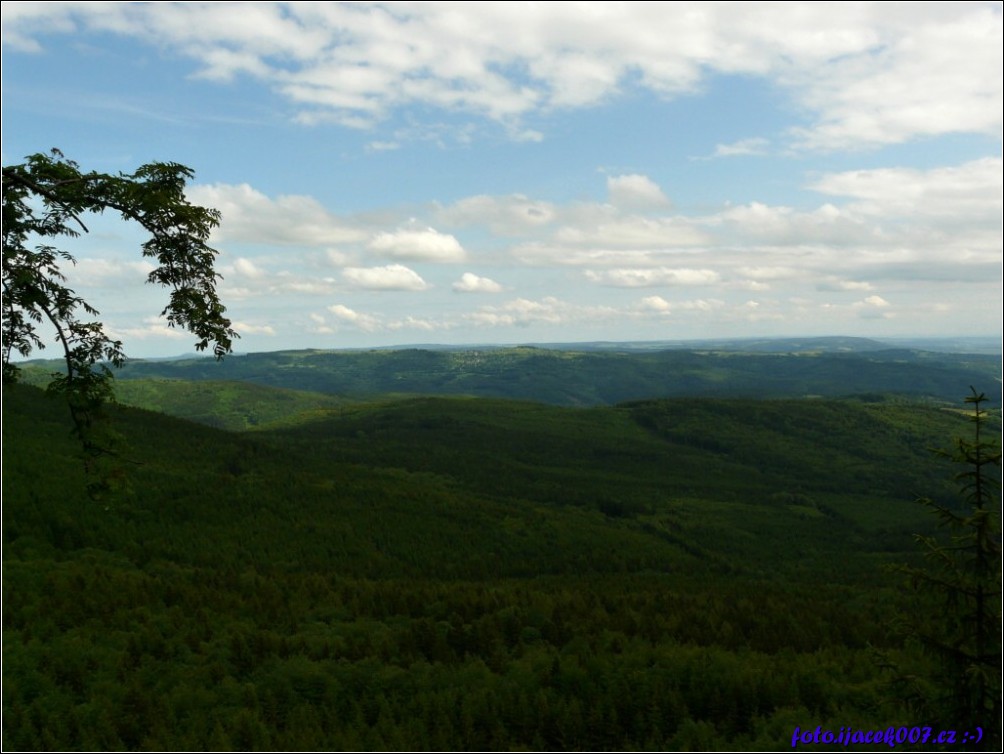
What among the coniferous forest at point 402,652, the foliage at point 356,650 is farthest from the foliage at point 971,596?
the foliage at point 356,650

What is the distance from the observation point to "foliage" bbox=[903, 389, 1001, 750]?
559 inches

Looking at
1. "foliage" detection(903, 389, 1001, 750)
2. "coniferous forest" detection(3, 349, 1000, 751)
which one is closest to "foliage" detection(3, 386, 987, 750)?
"coniferous forest" detection(3, 349, 1000, 751)

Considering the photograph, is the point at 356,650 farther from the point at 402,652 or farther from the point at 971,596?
the point at 971,596

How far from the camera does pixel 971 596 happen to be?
48.0 feet

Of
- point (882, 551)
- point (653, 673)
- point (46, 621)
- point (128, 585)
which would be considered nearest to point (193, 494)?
point (128, 585)

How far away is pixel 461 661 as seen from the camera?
3459cm

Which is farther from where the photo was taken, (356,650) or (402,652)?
(402,652)

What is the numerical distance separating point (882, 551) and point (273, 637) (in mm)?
152406

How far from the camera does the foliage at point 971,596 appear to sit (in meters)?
14.2

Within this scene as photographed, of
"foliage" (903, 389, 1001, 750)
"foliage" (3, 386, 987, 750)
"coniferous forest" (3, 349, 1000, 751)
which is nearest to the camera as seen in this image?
"foliage" (903, 389, 1001, 750)

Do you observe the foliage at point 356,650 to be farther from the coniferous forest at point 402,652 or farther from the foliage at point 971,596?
the foliage at point 971,596

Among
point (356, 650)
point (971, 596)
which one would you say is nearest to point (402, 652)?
point (356, 650)

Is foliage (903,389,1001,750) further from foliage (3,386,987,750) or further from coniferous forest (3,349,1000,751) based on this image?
foliage (3,386,987,750)

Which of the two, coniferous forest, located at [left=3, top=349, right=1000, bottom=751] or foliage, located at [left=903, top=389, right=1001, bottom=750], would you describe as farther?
coniferous forest, located at [left=3, top=349, right=1000, bottom=751]
